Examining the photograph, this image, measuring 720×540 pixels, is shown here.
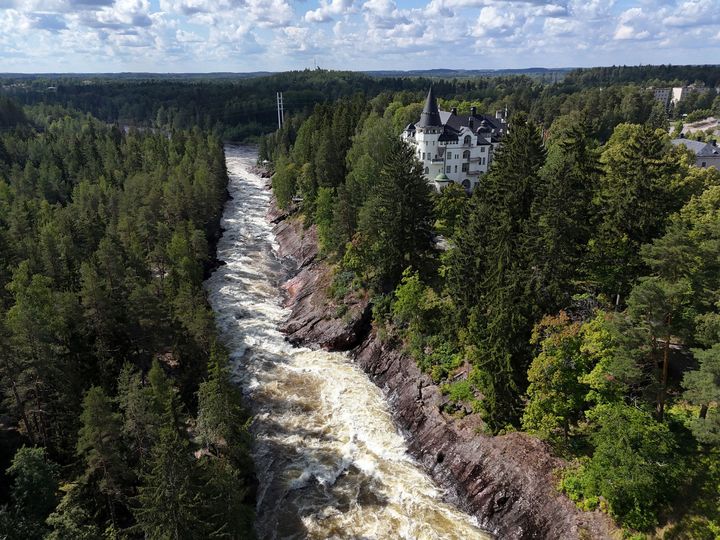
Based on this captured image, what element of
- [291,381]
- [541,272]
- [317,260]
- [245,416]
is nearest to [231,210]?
[317,260]

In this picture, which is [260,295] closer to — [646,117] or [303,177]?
[303,177]

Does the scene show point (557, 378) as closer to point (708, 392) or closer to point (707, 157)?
point (708, 392)

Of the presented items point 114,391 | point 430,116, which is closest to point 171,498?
point 114,391

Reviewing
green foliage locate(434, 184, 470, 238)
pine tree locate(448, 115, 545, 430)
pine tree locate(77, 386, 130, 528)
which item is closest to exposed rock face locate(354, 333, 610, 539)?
pine tree locate(448, 115, 545, 430)

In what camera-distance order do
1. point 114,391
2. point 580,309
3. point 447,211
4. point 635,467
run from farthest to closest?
point 447,211, point 114,391, point 580,309, point 635,467

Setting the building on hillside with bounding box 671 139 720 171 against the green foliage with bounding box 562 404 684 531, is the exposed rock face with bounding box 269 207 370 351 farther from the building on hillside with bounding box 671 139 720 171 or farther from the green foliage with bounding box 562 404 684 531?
the building on hillside with bounding box 671 139 720 171

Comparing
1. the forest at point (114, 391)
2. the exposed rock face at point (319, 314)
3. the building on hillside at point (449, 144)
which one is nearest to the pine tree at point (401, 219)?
the exposed rock face at point (319, 314)
